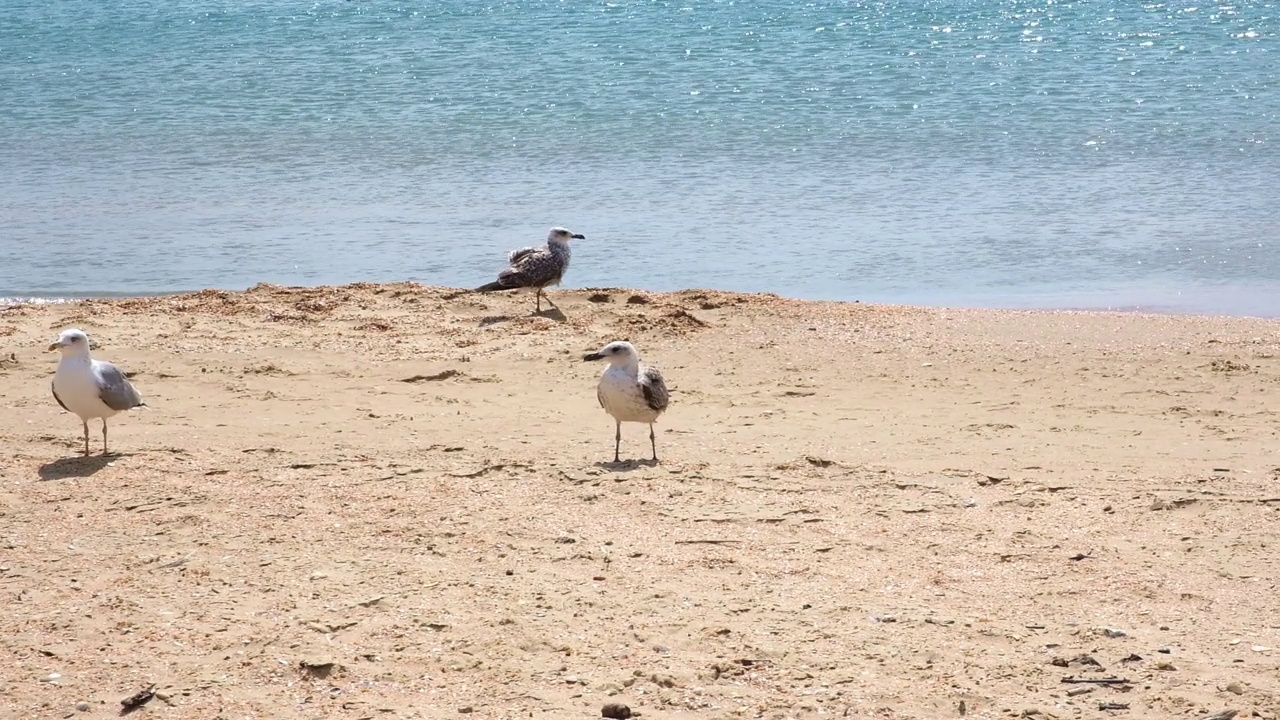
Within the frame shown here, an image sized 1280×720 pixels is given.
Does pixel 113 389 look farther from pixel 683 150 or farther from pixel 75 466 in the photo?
pixel 683 150

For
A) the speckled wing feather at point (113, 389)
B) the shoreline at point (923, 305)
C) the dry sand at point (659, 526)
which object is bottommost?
the dry sand at point (659, 526)

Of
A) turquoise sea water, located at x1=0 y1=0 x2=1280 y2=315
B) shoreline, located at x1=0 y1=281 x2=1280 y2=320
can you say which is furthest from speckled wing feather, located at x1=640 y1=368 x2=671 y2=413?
turquoise sea water, located at x1=0 y1=0 x2=1280 y2=315

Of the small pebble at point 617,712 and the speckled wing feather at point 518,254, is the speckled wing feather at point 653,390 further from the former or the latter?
the speckled wing feather at point 518,254

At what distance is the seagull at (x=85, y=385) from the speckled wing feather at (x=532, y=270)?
4.30 metres

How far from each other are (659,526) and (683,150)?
13194mm

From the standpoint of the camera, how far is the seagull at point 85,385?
7902mm

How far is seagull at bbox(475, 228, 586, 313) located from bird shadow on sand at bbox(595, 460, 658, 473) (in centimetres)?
422

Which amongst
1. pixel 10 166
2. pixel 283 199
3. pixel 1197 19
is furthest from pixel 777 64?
pixel 10 166

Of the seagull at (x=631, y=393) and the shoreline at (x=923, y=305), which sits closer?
the seagull at (x=631, y=393)

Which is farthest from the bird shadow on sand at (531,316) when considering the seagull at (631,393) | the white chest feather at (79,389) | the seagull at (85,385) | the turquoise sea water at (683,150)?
the white chest feather at (79,389)

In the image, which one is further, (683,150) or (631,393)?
Result: (683,150)

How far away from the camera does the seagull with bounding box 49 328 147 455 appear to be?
790 cm

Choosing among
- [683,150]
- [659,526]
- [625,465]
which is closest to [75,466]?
[625,465]

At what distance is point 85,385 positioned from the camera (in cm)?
789
